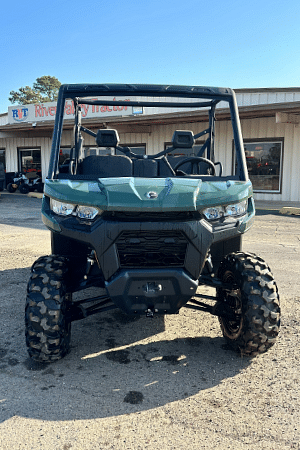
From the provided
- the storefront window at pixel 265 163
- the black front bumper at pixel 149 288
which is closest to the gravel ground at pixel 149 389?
the black front bumper at pixel 149 288

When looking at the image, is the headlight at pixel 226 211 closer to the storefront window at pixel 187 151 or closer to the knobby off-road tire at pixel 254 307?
the knobby off-road tire at pixel 254 307

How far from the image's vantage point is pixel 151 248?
2.57 meters

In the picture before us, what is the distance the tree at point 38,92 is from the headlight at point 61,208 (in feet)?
206

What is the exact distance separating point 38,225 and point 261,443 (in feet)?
26.8

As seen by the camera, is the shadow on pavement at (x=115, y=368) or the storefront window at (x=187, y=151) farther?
the storefront window at (x=187, y=151)

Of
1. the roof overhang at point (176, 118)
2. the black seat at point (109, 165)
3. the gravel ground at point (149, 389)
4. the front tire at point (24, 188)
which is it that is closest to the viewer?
the gravel ground at point (149, 389)

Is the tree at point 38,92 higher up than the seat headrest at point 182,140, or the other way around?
the tree at point 38,92

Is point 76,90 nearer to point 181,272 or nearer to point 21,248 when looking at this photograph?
point 181,272

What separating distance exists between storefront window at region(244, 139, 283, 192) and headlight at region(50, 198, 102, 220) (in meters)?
12.5

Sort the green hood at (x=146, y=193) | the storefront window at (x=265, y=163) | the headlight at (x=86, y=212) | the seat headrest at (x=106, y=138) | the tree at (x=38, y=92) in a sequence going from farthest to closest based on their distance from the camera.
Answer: the tree at (x=38, y=92)
the storefront window at (x=265, y=163)
the seat headrest at (x=106, y=138)
the headlight at (x=86, y=212)
the green hood at (x=146, y=193)

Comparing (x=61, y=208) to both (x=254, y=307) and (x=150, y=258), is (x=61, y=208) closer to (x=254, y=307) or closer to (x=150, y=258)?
(x=150, y=258)

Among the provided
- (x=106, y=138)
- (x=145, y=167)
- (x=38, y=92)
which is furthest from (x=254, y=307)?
(x=38, y=92)

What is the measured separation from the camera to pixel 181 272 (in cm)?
255

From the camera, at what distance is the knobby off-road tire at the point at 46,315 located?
267cm
